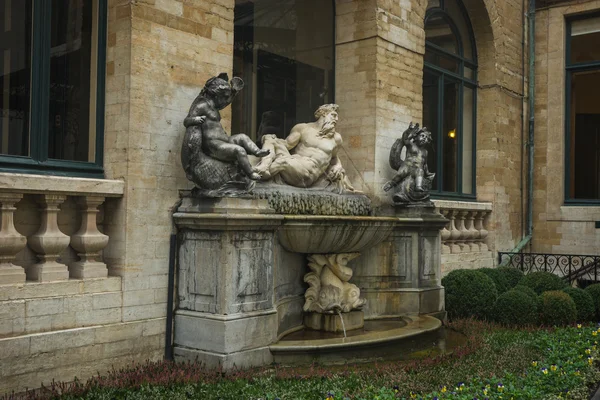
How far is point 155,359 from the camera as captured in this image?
7.13m

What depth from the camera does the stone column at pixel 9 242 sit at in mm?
5906

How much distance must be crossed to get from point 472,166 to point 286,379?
916 cm

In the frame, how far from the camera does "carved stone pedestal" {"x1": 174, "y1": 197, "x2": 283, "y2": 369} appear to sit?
6.77 meters

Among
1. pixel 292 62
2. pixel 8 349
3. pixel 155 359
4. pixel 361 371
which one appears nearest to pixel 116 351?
pixel 155 359

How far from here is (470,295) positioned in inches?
425

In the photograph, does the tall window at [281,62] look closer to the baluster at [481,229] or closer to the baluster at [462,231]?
the baluster at [462,231]

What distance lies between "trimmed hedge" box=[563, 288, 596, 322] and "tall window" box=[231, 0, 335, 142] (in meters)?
5.12

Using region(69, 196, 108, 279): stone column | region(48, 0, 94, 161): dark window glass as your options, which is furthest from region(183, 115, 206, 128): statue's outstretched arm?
region(69, 196, 108, 279): stone column

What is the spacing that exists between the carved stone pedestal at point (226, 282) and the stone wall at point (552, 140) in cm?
1018

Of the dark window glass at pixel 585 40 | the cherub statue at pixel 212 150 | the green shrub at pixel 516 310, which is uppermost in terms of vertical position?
the dark window glass at pixel 585 40

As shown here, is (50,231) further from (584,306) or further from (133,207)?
(584,306)

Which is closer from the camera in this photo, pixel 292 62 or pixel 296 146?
pixel 296 146

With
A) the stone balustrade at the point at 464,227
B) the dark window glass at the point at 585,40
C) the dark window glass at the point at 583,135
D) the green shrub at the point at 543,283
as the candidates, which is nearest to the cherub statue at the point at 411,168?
the stone balustrade at the point at 464,227

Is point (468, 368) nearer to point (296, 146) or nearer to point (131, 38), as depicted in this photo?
point (296, 146)
